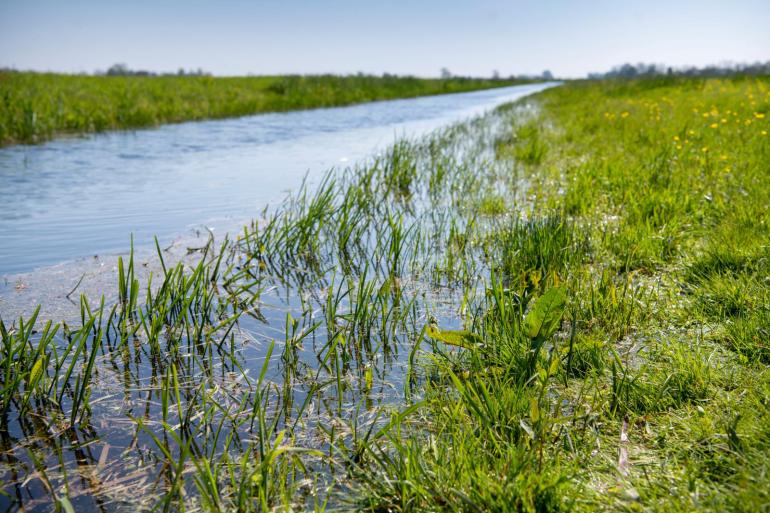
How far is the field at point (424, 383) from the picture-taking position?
6.35ft

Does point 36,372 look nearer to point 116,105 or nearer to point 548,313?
point 548,313

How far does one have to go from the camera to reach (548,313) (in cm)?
263

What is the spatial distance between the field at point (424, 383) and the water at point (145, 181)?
61.9 inches

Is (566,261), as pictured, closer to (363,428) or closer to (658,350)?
(658,350)

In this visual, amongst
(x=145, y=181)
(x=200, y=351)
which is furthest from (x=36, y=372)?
(x=145, y=181)

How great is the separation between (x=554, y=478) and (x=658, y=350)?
4.43 feet

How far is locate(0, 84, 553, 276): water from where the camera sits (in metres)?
5.58

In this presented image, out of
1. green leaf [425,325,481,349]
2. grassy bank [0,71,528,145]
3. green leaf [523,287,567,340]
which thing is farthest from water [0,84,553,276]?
green leaf [523,287,567,340]

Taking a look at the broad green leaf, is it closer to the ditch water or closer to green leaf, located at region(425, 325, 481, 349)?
the ditch water

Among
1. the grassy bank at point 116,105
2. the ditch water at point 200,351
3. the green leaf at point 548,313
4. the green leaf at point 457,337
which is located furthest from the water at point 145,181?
the green leaf at point 548,313

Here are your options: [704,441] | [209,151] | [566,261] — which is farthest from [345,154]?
[704,441]

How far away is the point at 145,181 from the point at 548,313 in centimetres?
740

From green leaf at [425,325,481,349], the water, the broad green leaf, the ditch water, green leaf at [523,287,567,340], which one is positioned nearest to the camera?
the ditch water

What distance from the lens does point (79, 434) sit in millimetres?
2340
